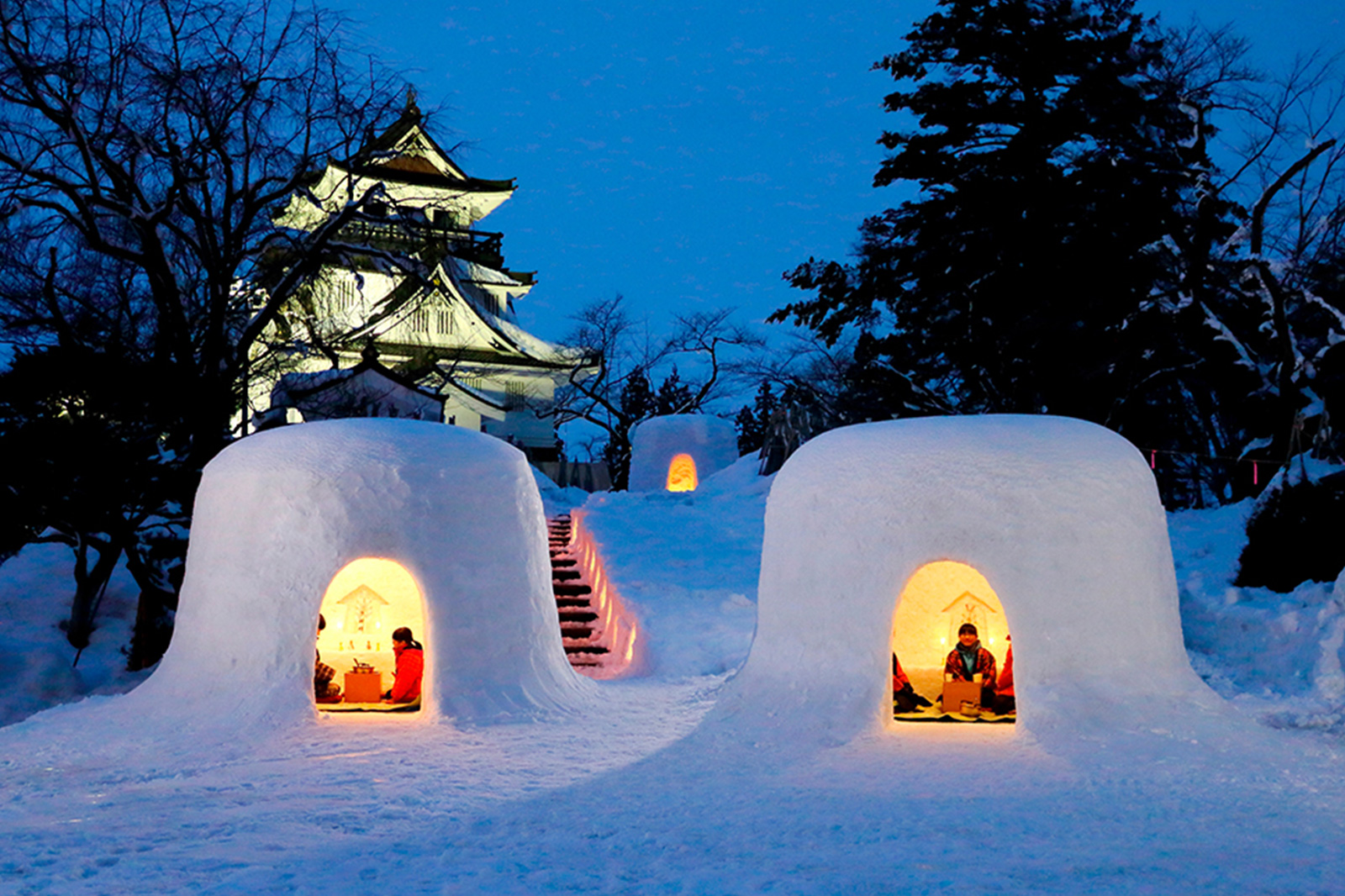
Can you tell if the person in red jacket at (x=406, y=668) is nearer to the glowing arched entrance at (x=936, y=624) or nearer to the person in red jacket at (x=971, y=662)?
the glowing arched entrance at (x=936, y=624)

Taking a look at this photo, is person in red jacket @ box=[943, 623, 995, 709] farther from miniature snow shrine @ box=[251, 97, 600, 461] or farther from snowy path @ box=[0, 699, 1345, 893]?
miniature snow shrine @ box=[251, 97, 600, 461]

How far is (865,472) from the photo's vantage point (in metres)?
8.32

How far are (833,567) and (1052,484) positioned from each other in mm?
1703

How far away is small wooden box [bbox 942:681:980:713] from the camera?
8766 millimetres

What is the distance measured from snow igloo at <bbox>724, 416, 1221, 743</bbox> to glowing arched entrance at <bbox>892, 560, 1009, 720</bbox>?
195 centimetres

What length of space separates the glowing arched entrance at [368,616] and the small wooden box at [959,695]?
5.16 metres

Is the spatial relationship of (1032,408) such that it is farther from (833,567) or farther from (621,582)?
(833,567)

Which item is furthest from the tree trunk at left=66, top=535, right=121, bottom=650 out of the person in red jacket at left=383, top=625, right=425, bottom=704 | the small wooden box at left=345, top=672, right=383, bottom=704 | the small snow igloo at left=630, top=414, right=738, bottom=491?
the small snow igloo at left=630, top=414, right=738, bottom=491

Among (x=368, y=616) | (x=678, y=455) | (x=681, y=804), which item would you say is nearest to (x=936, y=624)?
(x=681, y=804)

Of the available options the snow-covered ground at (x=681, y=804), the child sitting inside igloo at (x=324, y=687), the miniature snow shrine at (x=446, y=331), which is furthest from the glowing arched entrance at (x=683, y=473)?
the child sitting inside igloo at (x=324, y=687)

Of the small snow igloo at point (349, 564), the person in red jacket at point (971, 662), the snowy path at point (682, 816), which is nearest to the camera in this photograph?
the snowy path at point (682, 816)

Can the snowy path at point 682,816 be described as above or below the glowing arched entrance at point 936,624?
below

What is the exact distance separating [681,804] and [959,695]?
307cm

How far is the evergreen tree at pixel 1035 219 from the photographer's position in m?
17.6
